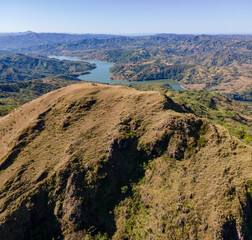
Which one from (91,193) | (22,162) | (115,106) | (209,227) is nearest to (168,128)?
(115,106)

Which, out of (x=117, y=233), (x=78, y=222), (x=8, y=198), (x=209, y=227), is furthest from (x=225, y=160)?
(x=8, y=198)

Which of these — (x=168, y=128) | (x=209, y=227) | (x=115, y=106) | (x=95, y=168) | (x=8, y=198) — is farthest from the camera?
(x=115, y=106)

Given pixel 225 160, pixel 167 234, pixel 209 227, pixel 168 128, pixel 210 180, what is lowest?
pixel 167 234

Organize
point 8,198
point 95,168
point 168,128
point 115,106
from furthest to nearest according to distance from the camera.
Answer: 1. point 115,106
2. point 168,128
3. point 95,168
4. point 8,198

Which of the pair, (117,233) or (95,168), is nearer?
(117,233)

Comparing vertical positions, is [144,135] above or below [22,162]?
above

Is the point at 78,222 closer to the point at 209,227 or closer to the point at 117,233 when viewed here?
the point at 117,233

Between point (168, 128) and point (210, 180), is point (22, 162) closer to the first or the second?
point (168, 128)
